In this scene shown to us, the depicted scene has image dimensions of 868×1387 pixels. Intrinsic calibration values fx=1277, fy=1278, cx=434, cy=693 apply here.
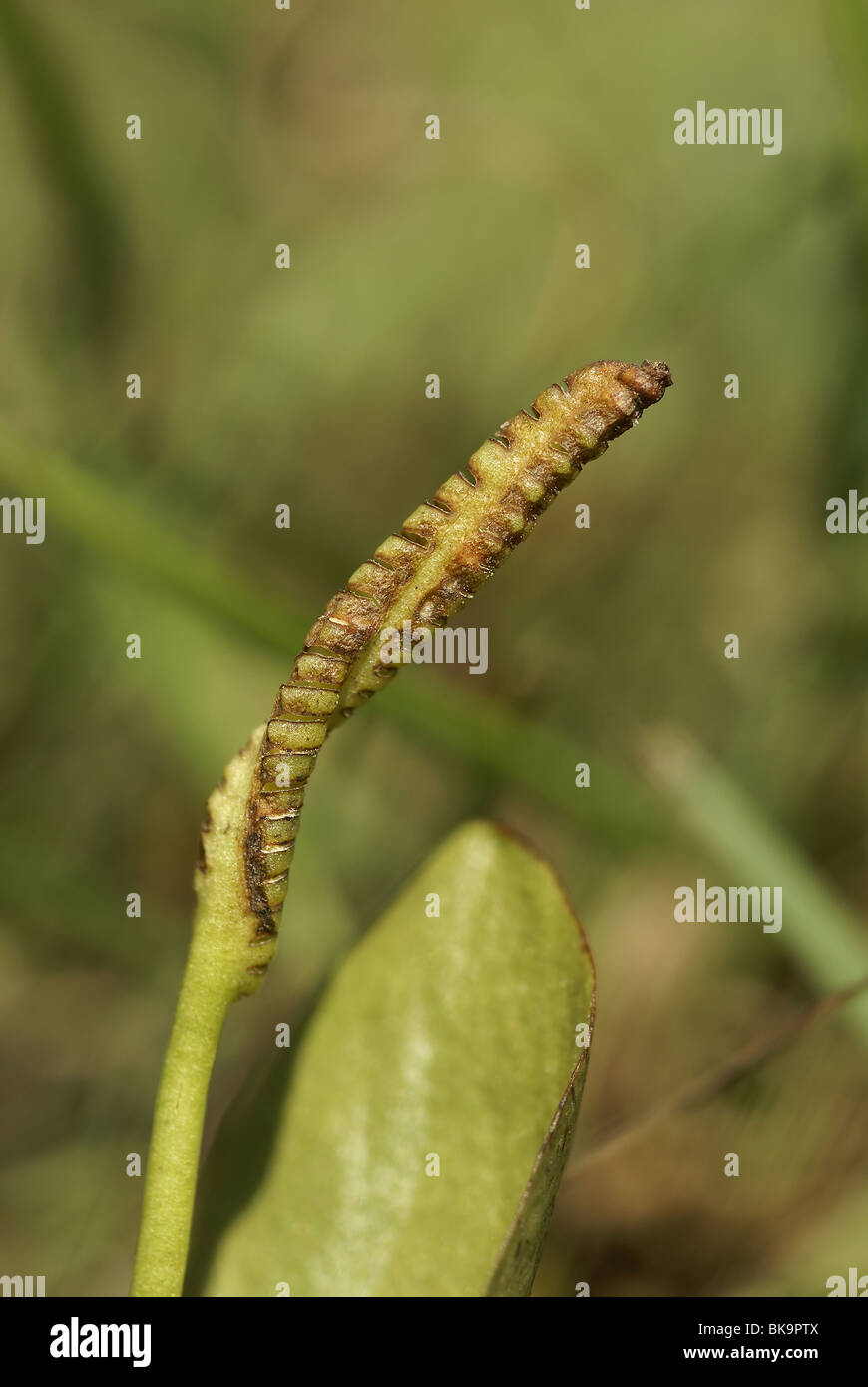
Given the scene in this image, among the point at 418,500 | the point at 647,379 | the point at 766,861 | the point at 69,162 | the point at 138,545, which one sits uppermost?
the point at 69,162

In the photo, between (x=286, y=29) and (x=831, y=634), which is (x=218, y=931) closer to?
(x=831, y=634)

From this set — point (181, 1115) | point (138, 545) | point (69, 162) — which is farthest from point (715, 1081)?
point (69, 162)

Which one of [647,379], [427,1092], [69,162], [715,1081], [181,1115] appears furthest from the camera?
[69,162]

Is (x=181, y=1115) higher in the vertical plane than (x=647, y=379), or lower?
lower

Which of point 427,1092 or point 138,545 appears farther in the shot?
point 138,545

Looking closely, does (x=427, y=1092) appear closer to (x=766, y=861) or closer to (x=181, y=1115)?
(x=181, y=1115)

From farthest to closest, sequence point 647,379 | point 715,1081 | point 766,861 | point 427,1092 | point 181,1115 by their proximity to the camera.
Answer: point 766,861 < point 715,1081 < point 427,1092 < point 181,1115 < point 647,379
